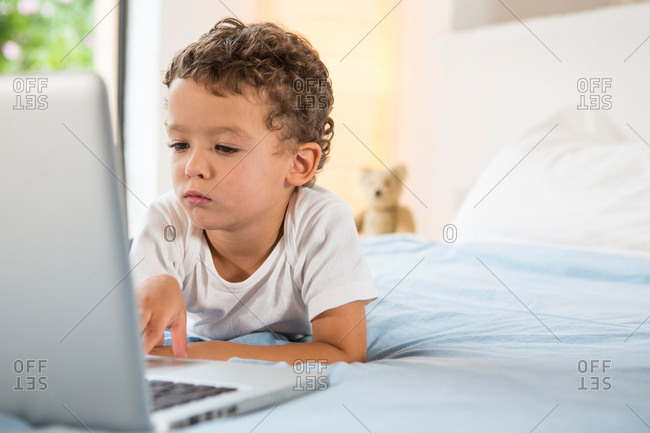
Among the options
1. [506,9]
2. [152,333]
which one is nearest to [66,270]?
[152,333]

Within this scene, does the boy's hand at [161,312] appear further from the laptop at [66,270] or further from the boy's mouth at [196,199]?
the laptop at [66,270]

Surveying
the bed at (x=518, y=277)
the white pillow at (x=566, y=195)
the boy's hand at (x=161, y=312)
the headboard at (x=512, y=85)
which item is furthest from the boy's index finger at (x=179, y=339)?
the headboard at (x=512, y=85)

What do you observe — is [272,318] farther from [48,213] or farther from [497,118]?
[497,118]

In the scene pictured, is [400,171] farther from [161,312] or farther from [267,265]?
[161,312]

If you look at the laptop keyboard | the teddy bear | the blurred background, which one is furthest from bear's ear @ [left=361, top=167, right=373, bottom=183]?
the laptop keyboard

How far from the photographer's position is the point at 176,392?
0.54 m

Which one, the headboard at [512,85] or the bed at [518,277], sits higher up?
the headboard at [512,85]

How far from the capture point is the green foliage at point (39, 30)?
400 cm

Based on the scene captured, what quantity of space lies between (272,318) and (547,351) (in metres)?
0.40

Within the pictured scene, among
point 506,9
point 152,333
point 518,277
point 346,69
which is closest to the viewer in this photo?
point 152,333

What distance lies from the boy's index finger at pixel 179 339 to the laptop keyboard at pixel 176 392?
200 millimetres

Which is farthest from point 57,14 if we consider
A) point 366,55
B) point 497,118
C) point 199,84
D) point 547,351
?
point 547,351

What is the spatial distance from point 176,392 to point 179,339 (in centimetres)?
26

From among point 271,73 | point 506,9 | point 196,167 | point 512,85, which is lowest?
point 196,167
